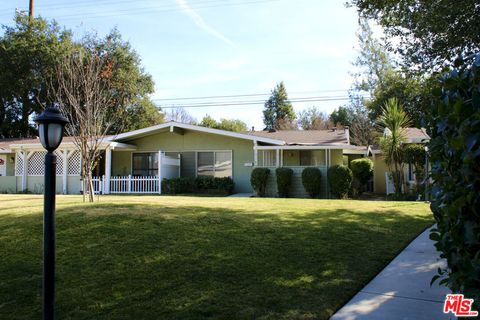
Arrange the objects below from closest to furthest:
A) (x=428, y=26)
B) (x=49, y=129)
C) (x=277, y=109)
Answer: (x=49, y=129)
(x=428, y=26)
(x=277, y=109)

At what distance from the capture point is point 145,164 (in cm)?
1988

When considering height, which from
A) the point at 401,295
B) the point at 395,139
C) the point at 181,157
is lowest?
the point at 401,295

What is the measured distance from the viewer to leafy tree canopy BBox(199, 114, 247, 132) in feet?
133

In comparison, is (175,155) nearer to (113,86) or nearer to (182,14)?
(182,14)

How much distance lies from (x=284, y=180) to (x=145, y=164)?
7800mm

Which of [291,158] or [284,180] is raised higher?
[291,158]

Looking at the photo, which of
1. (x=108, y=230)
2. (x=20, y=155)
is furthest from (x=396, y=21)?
(x=20, y=155)

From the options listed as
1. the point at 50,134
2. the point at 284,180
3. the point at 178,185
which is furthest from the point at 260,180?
the point at 50,134

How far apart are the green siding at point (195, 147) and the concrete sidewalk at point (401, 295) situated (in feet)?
42.7

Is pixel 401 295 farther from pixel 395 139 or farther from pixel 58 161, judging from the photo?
pixel 58 161

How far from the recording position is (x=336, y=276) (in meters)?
4.61

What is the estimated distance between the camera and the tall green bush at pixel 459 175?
176cm

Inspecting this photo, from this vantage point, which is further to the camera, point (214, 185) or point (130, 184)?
point (130, 184)

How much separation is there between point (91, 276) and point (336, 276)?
2.96 metres
